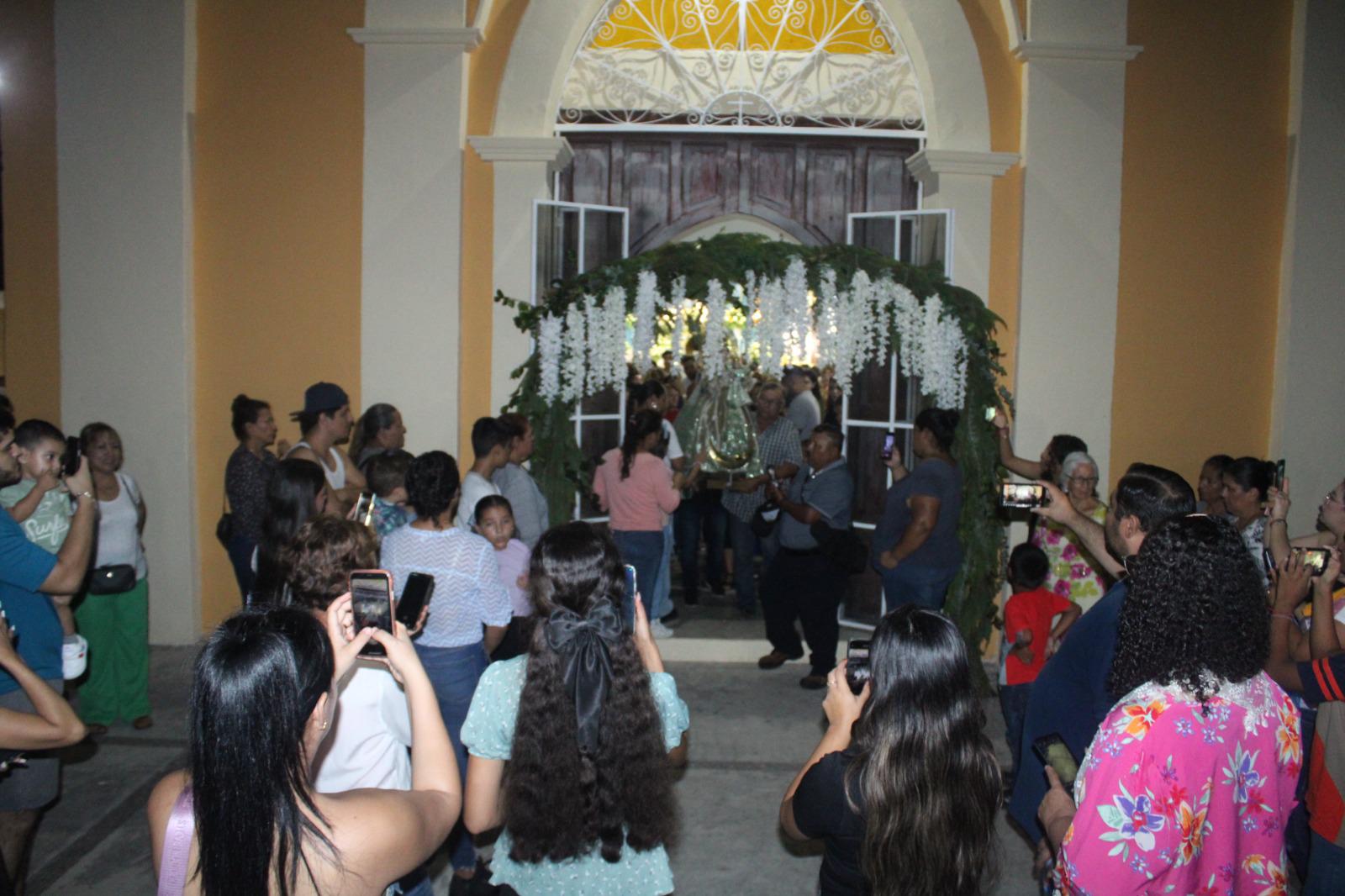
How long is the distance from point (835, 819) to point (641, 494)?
15.6ft

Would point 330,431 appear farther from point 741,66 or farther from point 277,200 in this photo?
point 741,66

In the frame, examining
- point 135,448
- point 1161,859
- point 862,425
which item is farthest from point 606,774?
point 135,448

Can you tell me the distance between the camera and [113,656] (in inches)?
219

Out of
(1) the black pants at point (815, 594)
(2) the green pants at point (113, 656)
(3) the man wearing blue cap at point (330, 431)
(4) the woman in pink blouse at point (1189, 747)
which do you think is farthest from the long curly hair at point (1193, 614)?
(2) the green pants at point (113, 656)

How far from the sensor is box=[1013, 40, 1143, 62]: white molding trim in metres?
7.05

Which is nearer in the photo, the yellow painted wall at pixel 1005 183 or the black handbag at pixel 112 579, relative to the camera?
the black handbag at pixel 112 579

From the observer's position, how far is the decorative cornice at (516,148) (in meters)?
7.27

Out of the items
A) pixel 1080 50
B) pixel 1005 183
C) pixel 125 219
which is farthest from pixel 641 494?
pixel 1080 50

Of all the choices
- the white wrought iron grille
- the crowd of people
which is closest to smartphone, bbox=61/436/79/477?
the crowd of people

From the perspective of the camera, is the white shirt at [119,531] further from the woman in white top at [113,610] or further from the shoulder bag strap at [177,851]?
the shoulder bag strap at [177,851]

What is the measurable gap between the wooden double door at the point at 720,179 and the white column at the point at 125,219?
3915mm

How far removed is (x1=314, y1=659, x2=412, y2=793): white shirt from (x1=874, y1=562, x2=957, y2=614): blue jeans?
3707 millimetres

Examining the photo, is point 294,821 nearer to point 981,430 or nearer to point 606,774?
point 606,774

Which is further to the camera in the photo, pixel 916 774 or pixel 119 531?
pixel 119 531
